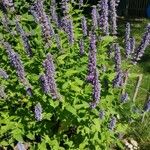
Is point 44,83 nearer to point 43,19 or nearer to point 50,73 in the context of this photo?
point 50,73

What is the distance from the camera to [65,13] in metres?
5.94

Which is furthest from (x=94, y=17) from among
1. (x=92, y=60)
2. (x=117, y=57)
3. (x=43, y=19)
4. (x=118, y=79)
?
(x=92, y=60)

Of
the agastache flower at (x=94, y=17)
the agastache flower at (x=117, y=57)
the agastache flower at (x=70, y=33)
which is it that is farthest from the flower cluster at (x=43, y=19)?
the agastache flower at (x=117, y=57)

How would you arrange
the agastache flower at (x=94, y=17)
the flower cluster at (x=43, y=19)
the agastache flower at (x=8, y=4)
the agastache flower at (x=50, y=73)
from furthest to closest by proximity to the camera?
1. the agastache flower at (x=8, y=4)
2. the agastache flower at (x=94, y=17)
3. the flower cluster at (x=43, y=19)
4. the agastache flower at (x=50, y=73)

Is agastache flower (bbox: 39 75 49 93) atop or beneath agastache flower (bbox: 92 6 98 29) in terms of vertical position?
beneath

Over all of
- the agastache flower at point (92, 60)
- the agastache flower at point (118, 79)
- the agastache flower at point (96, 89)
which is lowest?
the agastache flower at point (118, 79)

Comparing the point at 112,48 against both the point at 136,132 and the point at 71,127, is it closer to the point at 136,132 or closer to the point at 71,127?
the point at 71,127

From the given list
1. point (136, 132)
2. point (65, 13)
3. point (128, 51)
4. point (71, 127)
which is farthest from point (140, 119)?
point (65, 13)

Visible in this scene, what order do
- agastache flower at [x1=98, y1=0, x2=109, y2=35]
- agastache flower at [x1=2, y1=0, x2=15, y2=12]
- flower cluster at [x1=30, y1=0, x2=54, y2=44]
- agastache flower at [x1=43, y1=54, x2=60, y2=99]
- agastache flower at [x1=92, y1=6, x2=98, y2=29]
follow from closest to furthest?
1. agastache flower at [x1=43, y1=54, x2=60, y2=99]
2. flower cluster at [x1=30, y1=0, x2=54, y2=44]
3. agastache flower at [x1=98, y1=0, x2=109, y2=35]
4. agastache flower at [x1=92, y1=6, x2=98, y2=29]
5. agastache flower at [x1=2, y1=0, x2=15, y2=12]

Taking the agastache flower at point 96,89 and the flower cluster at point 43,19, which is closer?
the agastache flower at point 96,89

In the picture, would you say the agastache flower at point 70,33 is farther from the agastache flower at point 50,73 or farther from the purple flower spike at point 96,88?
the purple flower spike at point 96,88

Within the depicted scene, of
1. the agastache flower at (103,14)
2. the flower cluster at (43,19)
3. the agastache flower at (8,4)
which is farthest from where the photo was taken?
the agastache flower at (8,4)

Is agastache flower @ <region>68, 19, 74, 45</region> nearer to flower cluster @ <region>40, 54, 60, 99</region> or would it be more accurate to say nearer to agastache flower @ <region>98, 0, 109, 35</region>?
agastache flower @ <region>98, 0, 109, 35</region>

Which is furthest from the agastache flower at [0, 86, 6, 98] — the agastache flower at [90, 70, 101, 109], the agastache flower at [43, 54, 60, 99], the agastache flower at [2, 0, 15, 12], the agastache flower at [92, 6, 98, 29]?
the agastache flower at [92, 6, 98, 29]
